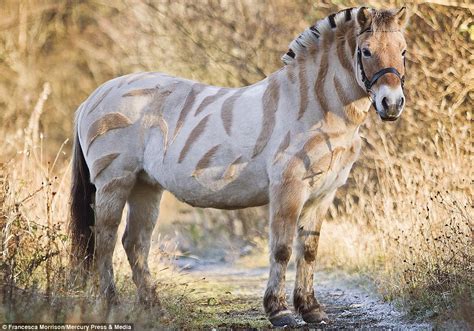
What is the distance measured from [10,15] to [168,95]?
957 cm

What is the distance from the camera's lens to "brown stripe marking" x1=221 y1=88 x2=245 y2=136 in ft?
20.1

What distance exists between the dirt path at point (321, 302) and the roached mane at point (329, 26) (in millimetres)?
1674

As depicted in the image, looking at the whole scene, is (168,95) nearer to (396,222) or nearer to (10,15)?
(396,222)

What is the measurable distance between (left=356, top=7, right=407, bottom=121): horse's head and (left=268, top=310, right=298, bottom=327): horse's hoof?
1.38 meters

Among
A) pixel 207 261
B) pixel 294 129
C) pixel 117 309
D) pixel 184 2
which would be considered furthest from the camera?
pixel 184 2

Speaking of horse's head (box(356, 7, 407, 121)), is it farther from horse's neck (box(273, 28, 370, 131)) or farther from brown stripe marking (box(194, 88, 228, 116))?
brown stripe marking (box(194, 88, 228, 116))

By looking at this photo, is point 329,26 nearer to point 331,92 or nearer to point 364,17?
point 364,17

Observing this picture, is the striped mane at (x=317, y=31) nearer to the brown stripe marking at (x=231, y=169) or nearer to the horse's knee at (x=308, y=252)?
the brown stripe marking at (x=231, y=169)

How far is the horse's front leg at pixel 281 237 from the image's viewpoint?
563cm

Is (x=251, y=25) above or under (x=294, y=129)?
above

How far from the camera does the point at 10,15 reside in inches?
601

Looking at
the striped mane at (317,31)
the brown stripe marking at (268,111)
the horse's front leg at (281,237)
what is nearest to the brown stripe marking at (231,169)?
the brown stripe marking at (268,111)

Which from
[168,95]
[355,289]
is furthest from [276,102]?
[355,289]

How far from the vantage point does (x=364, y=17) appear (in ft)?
18.6
